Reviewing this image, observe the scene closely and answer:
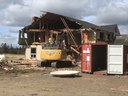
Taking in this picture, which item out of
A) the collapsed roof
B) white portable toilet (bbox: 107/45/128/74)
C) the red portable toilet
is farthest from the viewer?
the collapsed roof

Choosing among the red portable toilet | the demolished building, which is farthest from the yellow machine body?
the demolished building

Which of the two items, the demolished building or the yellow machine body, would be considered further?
the demolished building

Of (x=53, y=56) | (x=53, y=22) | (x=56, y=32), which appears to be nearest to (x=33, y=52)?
(x=56, y=32)

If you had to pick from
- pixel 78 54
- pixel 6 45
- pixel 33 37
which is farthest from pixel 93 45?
pixel 6 45

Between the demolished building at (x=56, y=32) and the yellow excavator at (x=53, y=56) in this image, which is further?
the demolished building at (x=56, y=32)

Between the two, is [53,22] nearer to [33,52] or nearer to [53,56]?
[33,52]

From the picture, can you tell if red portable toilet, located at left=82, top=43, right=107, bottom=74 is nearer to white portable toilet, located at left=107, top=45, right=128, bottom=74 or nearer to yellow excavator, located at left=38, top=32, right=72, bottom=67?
white portable toilet, located at left=107, top=45, right=128, bottom=74

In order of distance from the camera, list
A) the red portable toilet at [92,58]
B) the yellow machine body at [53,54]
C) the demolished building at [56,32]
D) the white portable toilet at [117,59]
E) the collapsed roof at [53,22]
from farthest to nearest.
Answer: the collapsed roof at [53,22] → the demolished building at [56,32] → the yellow machine body at [53,54] → the red portable toilet at [92,58] → the white portable toilet at [117,59]

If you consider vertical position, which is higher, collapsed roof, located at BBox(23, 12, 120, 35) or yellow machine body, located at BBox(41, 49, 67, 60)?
collapsed roof, located at BBox(23, 12, 120, 35)

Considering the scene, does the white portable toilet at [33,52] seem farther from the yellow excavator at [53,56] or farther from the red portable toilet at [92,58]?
the red portable toilet at [92,58]

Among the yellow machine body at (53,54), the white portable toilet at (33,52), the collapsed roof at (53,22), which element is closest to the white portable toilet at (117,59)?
the yellow machine body at (53,54)

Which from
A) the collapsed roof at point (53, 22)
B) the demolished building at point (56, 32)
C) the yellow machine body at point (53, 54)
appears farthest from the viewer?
the collapsed roof at point (53, 22)

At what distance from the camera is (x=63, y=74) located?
22578mm

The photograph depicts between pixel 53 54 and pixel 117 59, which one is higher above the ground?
pixel 53 54
